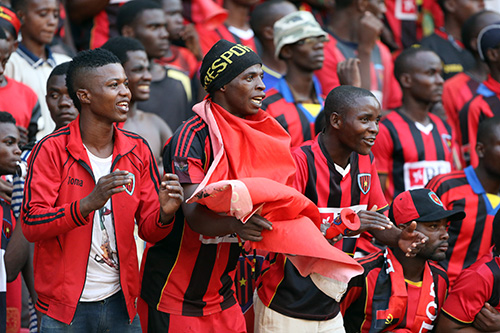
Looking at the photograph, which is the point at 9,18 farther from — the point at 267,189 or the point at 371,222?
the point at 371,222

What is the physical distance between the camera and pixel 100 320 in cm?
394

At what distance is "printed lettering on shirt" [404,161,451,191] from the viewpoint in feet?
20.3

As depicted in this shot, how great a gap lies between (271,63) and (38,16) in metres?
2.14

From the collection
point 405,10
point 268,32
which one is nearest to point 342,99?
point 268,32

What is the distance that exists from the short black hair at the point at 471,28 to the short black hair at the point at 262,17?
2.15 meters

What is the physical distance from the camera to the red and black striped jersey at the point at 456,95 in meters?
7.61

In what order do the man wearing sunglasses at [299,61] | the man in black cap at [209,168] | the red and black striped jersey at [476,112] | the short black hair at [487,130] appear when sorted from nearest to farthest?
the man in black cap at [209,168] → the short black hair at [487,130] → the man wearing sunglasses at [299,61] → the red and black striped jersey at [476,112]

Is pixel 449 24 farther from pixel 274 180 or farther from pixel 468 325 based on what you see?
pixel 274 180

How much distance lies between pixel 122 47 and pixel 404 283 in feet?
8.96

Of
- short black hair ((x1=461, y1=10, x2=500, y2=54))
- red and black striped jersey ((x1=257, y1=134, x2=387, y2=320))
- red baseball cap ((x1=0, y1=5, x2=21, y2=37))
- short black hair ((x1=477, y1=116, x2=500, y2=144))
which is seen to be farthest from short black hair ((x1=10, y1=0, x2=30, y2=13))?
short black hair ((x1=461, y1=10, x2=500, y2=54))

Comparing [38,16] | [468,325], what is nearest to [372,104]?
[468,325]

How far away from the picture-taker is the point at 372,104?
461 cm

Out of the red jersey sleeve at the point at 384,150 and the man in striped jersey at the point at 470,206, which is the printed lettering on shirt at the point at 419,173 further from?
the man in striped jersey at the point at 470,206

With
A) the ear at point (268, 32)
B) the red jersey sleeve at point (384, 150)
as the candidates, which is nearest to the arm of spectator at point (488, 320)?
the red jersey sleeve at point (384, 150)
